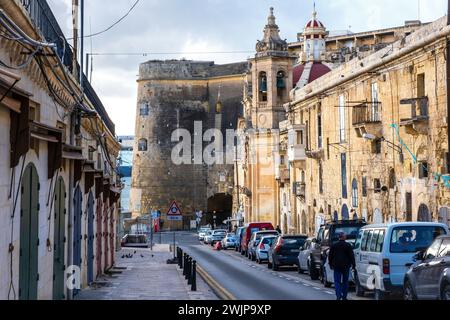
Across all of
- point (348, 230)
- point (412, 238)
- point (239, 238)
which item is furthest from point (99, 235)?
point (239, 238)

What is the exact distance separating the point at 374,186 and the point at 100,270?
14.6m

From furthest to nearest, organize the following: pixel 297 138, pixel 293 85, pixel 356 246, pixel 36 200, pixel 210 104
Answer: pixel 210 104, pixel 293 85, pixel 297 138, pixel 356 246, pixel 36 200

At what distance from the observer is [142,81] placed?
301 feet

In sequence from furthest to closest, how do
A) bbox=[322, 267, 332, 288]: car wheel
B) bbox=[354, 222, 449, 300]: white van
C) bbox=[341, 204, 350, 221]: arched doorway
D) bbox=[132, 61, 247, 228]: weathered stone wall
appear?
1. bbox=[132, 61, 247, 228]: weathered stone wall
2. bbox=[341, 204, 350, 221]: arched doorway
3. bbox=[322, 267, 332, 288]: car wheel
4. bbox=[354, 222, 449, 300]: white van

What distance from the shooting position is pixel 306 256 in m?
26.6

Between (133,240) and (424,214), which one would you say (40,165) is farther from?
(133,240)

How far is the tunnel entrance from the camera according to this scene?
91000 mm

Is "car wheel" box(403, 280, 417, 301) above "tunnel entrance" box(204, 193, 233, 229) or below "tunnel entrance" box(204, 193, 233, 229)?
below

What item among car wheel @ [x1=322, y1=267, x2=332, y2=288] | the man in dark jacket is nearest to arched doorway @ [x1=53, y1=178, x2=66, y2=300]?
the man in dark jacket

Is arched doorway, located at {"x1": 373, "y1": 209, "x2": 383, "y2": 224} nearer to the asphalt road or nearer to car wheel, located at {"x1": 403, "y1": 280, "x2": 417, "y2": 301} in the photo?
the asphalt road

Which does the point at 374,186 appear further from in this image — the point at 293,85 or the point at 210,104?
the point at 210,104

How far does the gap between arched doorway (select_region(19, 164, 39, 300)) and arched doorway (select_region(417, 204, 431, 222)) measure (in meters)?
19.1
